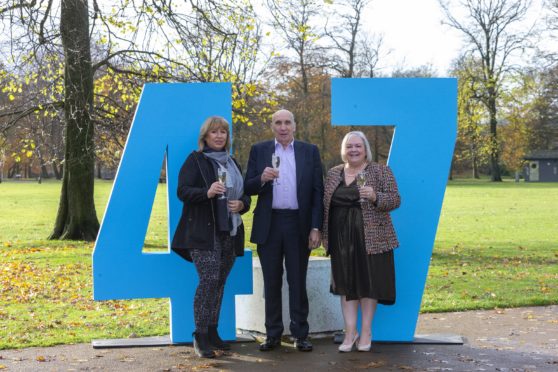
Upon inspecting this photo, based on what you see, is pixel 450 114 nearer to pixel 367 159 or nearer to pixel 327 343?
pixel 367 159

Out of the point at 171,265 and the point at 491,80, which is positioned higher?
the point at 491,80

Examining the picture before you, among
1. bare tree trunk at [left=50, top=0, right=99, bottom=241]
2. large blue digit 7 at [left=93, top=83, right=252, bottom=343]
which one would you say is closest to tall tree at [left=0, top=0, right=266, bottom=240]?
bare tree trunk at [left=50, top=0, right=99, bottom=241]

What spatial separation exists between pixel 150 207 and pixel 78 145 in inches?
438

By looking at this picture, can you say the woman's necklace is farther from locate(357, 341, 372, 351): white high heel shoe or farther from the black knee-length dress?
locate(357, 341, 372, 351): white high heel shoe

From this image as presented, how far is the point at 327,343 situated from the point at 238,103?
10675 mm

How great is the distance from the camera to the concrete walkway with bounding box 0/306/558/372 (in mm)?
5977

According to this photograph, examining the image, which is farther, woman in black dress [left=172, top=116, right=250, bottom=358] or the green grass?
the green grass

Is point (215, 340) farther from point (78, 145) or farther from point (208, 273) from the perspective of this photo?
point (78, 145)

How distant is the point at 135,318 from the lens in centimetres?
848

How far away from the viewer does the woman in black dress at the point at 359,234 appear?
21.0ft

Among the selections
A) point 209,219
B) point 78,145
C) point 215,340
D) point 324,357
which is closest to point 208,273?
point 209,219

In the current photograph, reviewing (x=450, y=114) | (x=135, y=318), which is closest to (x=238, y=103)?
→ (x=135, y=318)

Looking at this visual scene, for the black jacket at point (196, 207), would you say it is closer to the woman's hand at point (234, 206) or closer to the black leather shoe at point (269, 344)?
the woman's hand at point (234, 206)

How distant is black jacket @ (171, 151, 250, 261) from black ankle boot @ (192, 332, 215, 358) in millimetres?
691
